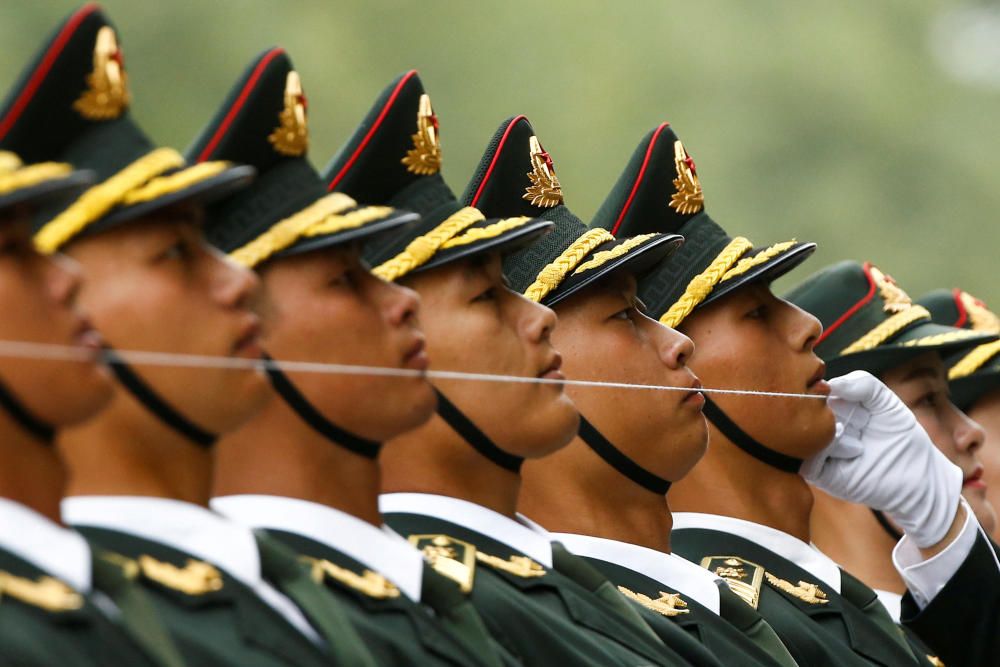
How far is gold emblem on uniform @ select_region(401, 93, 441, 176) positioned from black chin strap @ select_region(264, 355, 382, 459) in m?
0.89

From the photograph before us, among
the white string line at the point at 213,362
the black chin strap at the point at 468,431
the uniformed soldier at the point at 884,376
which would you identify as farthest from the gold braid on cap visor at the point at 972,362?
the black chin strap at the point at 468,431

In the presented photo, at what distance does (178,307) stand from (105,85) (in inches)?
18.6

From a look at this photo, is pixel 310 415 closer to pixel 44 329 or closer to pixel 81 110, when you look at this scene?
pixel 81 110

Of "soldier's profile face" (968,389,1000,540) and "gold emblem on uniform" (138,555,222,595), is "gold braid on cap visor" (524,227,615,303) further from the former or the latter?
"soldier's profile face" (968,389,1000,540)

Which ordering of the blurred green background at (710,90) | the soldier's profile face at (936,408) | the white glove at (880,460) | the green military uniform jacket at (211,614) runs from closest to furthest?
the green military uniform jacket at (211,614) → the white glove at (880,460) → the soldier's profile face at (936,408) → the blurred green background at (710,90)

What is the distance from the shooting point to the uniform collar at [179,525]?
11.7 ft

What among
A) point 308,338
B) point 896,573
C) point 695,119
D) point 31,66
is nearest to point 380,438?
point 308,338

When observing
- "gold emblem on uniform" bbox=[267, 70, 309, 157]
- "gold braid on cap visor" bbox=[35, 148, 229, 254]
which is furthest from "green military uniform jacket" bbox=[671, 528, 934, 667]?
"gold braid on cap visor" bbox=[35, 148, 229, 254]

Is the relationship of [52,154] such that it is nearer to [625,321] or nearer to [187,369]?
[187,369]

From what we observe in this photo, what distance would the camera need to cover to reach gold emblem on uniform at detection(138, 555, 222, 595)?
3.54m

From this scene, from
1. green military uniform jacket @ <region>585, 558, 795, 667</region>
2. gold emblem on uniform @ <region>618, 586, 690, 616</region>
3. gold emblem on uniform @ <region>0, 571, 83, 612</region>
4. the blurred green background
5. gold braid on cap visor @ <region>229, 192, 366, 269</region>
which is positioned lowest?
the blurred green background

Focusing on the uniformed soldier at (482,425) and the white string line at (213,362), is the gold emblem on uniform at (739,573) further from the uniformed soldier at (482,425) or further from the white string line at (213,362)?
the white string line at (213,362)

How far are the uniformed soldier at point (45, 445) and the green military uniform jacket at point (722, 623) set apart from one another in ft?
6.55

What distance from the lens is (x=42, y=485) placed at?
129 inches
